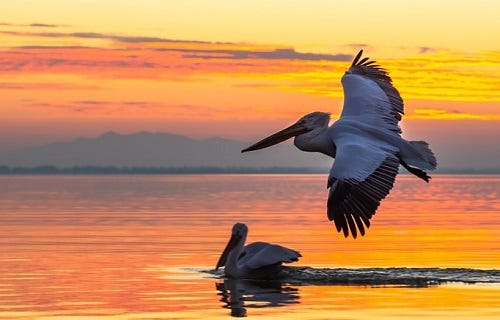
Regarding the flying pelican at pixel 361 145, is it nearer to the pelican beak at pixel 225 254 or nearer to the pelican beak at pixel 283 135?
the pelican beak at pixel 283 135

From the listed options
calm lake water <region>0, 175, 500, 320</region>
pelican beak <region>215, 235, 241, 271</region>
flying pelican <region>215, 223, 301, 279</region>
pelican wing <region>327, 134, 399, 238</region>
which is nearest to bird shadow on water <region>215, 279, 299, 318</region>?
calm lake water <region>0, 175, 500, 320</region>

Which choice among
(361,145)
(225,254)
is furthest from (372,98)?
(225,254)

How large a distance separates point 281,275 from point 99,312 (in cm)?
396

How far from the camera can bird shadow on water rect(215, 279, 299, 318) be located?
519 inches

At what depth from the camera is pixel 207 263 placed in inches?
700

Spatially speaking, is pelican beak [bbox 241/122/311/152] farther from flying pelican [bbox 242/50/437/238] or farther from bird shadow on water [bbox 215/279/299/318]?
bird shadow on water [bbox 215/279/299/318]

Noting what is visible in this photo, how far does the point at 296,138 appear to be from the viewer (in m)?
12.4

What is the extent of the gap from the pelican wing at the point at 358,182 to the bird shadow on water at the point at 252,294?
91.5 inches

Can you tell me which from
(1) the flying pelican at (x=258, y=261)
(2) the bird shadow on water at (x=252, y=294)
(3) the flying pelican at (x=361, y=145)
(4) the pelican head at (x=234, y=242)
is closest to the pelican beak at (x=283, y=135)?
(3) the flying pelican at (x=361, y=145)

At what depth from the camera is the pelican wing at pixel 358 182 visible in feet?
32.8

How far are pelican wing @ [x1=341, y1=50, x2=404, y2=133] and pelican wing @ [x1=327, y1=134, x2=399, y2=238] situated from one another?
1.18 metres

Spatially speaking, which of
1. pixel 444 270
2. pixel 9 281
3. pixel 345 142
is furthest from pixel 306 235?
pixel 345 142

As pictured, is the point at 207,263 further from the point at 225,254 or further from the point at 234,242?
Answer: the point at 225,254

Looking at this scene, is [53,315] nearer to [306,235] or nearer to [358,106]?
[358,106]
